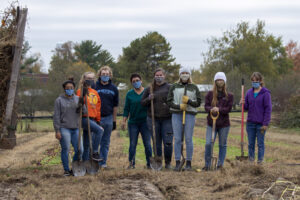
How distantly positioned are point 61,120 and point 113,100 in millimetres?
1311

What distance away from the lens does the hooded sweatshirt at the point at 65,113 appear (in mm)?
8078

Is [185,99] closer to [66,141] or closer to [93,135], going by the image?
[93,135]

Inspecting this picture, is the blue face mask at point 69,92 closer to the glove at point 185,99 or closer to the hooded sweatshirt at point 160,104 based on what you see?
the hooded sweatshirt at point 160,104

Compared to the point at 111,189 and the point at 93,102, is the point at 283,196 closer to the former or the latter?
the point at 111,189

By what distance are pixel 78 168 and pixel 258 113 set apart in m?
3.71

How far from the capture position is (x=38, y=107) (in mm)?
32031

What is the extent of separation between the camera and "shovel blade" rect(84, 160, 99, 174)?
8.15 meters

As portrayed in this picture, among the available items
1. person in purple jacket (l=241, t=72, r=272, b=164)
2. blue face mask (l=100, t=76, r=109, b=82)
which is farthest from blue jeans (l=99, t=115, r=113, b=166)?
person in purple jacket (l=241, t=72, r=272, b=164)

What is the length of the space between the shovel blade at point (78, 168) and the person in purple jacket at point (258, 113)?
10.8 feet

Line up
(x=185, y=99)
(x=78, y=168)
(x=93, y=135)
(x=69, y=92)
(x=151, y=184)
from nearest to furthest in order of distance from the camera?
1. (x=151, y=184)
2. (x=78, y=168)
3. (x=69, y=92)
4. (x=185, y=99)
5. (x=93, y=135)

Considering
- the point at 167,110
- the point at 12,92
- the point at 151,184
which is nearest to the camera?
the point at 151,184

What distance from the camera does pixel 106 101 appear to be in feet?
29.3

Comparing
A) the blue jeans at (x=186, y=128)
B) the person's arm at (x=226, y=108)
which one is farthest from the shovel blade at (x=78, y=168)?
the person's arm at (x=226, y=108)

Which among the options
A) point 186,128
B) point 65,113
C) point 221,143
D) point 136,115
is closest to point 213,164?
point 221,143
